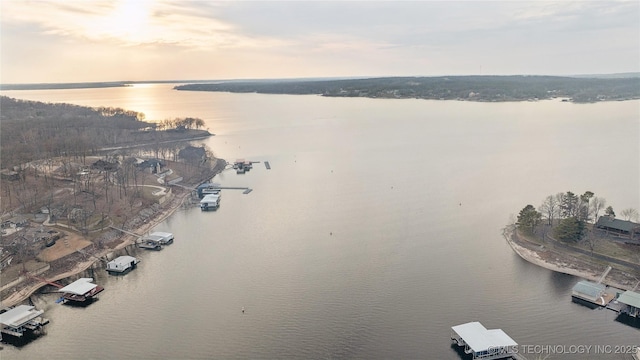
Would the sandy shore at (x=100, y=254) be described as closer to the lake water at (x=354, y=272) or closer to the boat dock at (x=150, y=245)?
the boat dock at (x=150, y=245)

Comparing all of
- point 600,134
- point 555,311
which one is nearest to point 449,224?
point 555,311

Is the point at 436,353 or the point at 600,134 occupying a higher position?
the point at 600,134

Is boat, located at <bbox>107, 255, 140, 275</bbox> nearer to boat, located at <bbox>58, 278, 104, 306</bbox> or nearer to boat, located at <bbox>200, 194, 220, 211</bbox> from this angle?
boat, located at <bbox>58, 278, 104, 306</bbox>

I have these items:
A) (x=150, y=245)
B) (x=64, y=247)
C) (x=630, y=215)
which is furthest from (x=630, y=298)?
(x=64, y=247)

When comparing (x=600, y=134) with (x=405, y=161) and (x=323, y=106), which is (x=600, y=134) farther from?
(x=323, y=106)

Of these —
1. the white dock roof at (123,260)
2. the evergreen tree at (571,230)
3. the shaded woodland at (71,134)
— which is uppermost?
the shaded woodland at (71,134)

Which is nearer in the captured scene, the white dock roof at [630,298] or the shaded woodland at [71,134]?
the white dock roof at [630,298]

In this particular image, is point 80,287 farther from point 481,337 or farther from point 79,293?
point 481,337

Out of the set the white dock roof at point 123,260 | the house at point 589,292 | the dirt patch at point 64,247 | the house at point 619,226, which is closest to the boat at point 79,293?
the white dock roof at point 123,260
